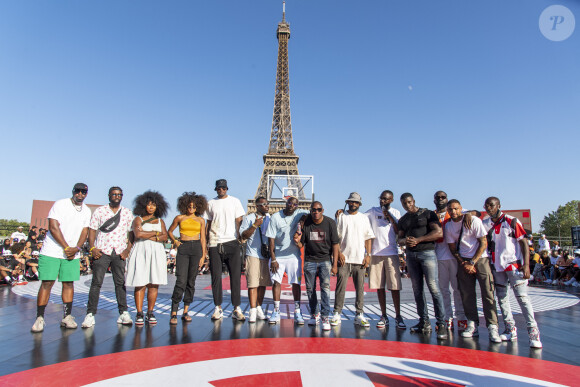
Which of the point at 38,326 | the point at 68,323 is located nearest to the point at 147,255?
the point at 68,323

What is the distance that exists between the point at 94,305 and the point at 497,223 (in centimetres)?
497

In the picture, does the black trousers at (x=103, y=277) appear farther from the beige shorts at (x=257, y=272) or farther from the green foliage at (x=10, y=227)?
the green foliage at (x=10, y=227)

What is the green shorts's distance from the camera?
13.4 feet

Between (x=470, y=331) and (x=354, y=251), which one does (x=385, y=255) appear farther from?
(x=470, y=331)

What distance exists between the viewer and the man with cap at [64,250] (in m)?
4.08

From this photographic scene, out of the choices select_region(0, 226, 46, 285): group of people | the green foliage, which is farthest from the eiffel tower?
select_region(0, 226, 46, 285): group of people

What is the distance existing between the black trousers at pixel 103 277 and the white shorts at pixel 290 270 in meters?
1.94

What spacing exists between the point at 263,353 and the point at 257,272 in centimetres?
159

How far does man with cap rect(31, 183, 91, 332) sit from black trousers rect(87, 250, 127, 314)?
203 millimetres

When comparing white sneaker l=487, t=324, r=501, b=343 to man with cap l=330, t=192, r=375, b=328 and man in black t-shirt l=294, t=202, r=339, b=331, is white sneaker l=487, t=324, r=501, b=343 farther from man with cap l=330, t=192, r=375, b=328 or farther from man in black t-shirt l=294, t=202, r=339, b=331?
man in black t-shirt l=294, t=202, r=339, b=331

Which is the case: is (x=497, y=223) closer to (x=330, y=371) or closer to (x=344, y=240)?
(x=344, y=240)

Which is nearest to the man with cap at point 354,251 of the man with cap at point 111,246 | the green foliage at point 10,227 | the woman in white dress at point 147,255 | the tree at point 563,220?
the woman in white dress at point 147,255

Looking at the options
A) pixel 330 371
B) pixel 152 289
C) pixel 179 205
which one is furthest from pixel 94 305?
pixel 330 371

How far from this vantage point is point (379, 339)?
3.79 m
